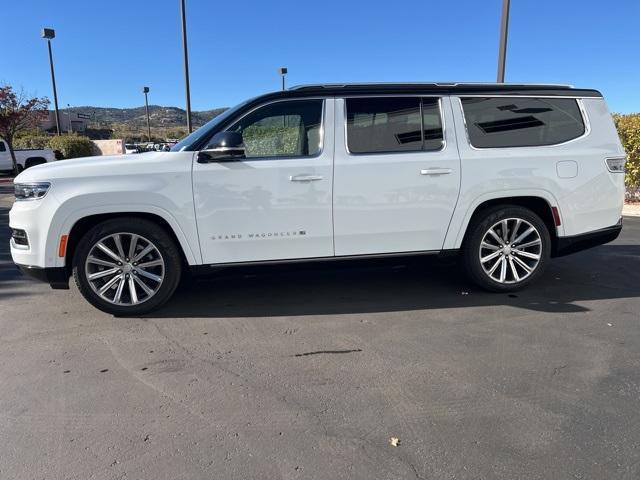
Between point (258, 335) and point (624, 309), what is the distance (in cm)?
328

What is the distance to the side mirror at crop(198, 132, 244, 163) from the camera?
13.3ft

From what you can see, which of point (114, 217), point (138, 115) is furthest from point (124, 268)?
point (138, 115)

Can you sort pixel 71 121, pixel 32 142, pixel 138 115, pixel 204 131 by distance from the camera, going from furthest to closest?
pixel 138 115 < pixel 71 121 < pixel 32 142 < pixel 204 131

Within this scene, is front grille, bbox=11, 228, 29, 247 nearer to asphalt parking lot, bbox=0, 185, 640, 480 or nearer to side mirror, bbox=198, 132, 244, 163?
asphalt parking lot, bbox=0, 185, 640, 480

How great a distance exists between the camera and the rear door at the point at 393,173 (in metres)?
4.35

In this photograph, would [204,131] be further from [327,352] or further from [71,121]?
[71,121]

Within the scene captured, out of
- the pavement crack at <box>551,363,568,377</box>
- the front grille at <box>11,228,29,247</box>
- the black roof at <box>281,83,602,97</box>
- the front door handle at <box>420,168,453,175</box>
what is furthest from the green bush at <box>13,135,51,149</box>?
the pavement crack at <box>551,363,568,377</box>

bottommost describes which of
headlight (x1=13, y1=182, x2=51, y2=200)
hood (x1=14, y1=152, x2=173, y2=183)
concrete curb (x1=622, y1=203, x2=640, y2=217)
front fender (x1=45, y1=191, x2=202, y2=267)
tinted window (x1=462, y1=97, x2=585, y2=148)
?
concrete curb (x1=622, y1=203, x2=640, y2=217)

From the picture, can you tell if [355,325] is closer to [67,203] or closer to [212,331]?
[212,331]

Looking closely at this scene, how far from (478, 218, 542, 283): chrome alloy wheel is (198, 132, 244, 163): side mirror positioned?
2.44 m

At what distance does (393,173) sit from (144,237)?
2.21 metres

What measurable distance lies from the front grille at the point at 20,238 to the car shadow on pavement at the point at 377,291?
118cm

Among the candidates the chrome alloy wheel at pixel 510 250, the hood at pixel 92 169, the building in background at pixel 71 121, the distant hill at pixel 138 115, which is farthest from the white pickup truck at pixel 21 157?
the distant hill at pixel 138 115

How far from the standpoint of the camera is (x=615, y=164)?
191 inches
